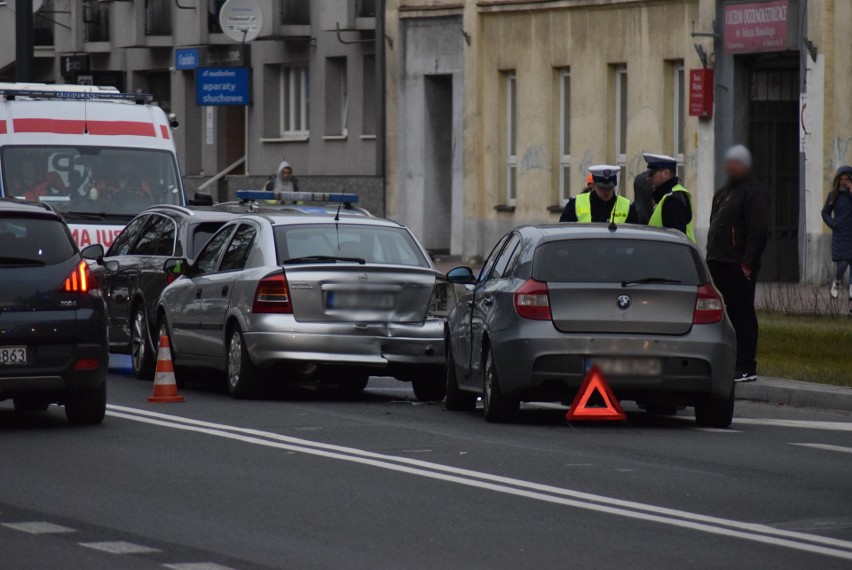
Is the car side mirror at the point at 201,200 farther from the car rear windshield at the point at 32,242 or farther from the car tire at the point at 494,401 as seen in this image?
the car tire at the point at 494,401

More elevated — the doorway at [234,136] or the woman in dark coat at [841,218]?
the doorway at [234,136]

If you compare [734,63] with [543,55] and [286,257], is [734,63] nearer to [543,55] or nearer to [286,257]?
[543,55]

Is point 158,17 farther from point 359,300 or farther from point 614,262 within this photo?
point 614,262

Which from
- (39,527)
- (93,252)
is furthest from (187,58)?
(39,527)

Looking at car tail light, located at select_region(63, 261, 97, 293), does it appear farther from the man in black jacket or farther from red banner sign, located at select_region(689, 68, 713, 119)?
red banner sign, located at select_region(689, 68, 713, 119)

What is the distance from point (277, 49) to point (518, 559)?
36777 millimetres

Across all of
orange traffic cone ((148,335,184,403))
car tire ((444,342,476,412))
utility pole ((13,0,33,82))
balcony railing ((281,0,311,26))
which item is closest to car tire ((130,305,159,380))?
orange traffic cone ((148,335,184,403))

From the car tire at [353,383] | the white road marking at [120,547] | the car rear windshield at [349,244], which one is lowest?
the car tire at [353,383]

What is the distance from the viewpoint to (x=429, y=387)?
643 inches

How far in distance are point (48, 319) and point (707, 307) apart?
4287 mm

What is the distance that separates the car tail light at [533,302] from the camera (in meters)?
13.5

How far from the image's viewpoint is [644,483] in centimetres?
1080

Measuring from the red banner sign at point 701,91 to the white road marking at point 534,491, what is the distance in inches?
740

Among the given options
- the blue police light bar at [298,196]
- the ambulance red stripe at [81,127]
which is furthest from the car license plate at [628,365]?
the ambulance red stripe at [81,127]
